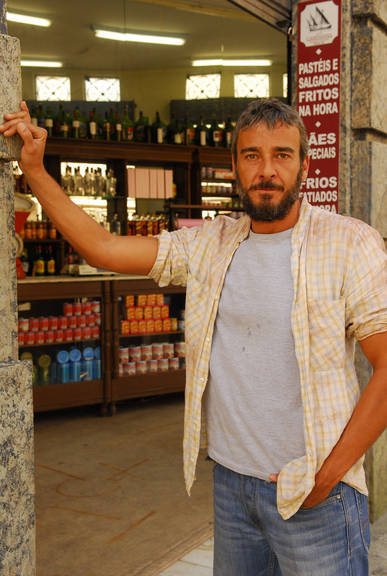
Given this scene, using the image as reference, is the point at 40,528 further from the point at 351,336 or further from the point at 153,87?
the point at 153,87

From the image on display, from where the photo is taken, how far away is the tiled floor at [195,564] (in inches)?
113

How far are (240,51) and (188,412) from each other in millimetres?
10051

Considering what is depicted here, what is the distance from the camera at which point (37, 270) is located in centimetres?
762

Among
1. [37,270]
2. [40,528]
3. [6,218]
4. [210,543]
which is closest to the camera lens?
[6,218]

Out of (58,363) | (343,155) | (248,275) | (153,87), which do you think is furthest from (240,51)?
(248,275)

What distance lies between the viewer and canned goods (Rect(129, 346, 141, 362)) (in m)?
5.96

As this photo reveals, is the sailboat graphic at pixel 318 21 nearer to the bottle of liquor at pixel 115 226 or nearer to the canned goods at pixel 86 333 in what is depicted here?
the canned goods at pixel 86 333

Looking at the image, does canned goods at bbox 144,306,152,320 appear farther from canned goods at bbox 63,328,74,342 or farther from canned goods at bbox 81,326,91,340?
canned goods at bbox 63,328,74,342

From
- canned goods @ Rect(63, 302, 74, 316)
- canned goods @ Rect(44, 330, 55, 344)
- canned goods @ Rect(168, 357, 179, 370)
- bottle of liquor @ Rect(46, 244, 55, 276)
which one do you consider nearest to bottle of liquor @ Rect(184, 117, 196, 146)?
bottle of liquor @ Rect(46, 244, 55, 276)

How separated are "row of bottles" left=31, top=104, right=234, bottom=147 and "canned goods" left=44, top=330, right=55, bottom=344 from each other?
3216 millimetres

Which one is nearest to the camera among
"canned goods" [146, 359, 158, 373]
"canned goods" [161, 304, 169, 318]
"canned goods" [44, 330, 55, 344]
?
"canned goods" [44, 330, 55, 344]

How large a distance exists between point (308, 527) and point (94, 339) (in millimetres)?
4427

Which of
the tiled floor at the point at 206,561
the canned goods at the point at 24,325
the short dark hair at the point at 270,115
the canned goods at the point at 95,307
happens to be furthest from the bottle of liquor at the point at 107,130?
the short dark hair at the point at 270,115

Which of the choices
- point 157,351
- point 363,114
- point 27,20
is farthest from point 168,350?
point 27,20
